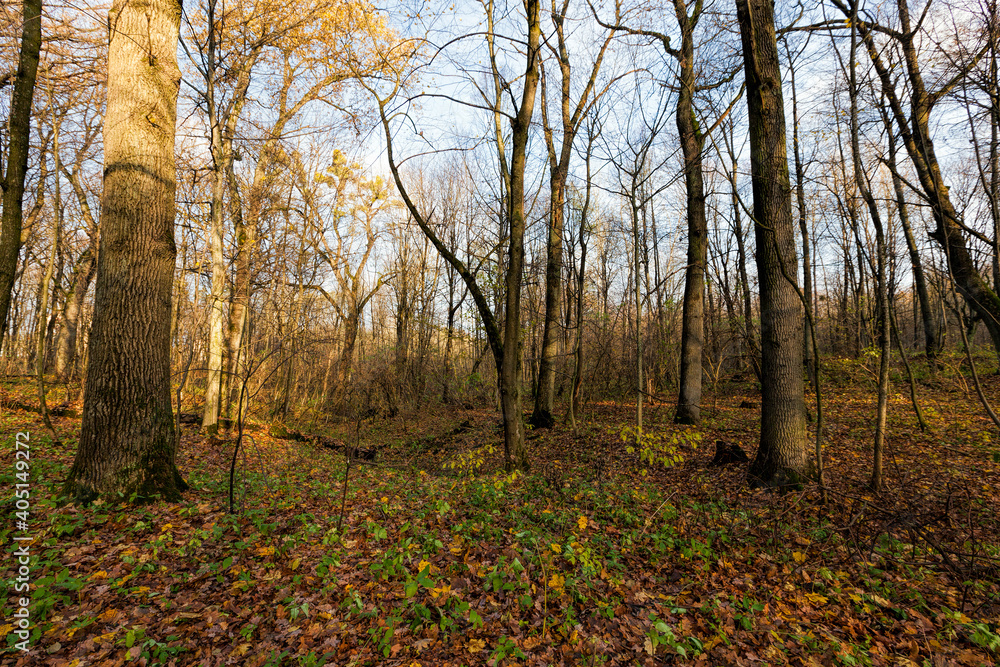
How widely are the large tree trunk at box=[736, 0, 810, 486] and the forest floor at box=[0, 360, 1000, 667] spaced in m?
0.59

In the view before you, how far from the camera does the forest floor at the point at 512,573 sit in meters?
2.63

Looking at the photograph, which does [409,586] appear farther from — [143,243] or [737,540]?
[143,243]

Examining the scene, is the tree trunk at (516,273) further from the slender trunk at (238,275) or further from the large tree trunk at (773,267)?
the slender trunk at (238,275)

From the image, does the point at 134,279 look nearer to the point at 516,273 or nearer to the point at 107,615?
the point at 107,615

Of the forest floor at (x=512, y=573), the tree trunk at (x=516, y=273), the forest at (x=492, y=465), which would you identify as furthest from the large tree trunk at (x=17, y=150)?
the tree trunk at (x=516, y=273)

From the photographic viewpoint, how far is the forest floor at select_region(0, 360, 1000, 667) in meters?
2.63

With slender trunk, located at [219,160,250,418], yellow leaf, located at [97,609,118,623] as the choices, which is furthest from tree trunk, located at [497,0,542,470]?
slender trunk, located at [219,160,250,418]

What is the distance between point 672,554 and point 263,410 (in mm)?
11515

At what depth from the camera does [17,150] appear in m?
5.18

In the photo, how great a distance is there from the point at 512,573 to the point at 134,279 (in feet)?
15.3

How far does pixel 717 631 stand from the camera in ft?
9.36

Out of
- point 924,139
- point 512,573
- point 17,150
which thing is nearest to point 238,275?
point 17,150

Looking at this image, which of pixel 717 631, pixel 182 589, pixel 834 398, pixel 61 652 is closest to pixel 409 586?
pixel 182 589

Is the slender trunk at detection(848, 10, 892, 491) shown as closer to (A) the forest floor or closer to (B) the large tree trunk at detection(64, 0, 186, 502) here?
(A) the forest floor
